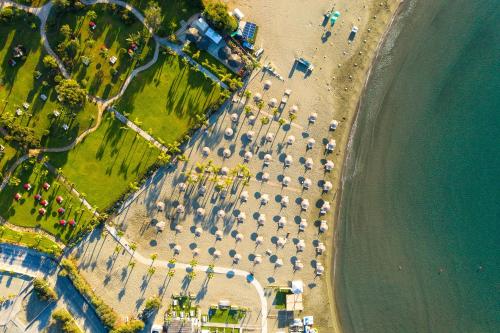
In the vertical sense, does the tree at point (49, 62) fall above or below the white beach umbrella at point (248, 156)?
above

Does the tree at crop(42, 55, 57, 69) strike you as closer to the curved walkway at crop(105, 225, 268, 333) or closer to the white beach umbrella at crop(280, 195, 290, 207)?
the curved walkway at crop(105, 225, 268, 333)

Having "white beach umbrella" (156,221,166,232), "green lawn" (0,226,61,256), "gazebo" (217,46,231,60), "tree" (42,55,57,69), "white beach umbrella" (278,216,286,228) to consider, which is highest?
"gazebo" (217,46,231,60)

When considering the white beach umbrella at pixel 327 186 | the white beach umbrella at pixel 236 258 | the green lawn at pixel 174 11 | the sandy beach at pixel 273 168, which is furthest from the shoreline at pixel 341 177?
the green lawn at pixel 174 11

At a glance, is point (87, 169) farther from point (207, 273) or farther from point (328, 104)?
point (328, 104)

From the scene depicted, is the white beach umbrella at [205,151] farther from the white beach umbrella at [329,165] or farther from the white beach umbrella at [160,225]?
the white beach umbrella at [329,165]

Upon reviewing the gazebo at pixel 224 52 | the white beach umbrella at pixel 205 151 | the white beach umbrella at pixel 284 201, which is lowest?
the white beach umbrella at pixel 284 201

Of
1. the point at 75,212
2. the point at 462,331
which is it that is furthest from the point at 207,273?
the point at 462,331

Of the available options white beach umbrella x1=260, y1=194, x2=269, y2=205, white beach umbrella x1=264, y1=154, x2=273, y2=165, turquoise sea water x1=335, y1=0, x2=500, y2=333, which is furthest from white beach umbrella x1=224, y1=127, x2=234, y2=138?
turquoise sea water x1=335, y1=0, x2=500, y2=333
